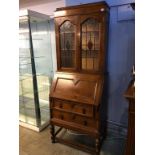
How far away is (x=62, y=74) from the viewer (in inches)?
79.5

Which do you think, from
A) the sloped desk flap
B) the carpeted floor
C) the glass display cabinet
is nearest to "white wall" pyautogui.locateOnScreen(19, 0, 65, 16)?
the glass display cabinet

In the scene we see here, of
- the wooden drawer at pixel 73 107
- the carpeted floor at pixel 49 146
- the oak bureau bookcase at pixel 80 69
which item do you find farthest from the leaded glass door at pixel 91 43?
the carpeted floor at pixel 49 146

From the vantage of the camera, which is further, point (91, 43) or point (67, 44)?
point (67, 44)

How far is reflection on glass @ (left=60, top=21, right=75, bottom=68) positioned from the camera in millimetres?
1913

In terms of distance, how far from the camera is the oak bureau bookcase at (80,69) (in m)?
1.73

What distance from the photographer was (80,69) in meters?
1.91

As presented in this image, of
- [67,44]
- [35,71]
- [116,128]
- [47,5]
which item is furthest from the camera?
[47,5]

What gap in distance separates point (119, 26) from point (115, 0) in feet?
1.06

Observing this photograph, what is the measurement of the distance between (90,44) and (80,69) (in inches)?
13.3

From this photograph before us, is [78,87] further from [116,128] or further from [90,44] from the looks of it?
[116,128]

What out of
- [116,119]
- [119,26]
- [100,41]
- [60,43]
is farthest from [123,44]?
[116,119]

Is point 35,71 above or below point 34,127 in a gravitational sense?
above

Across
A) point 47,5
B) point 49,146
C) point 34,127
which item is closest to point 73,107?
point 49,146
